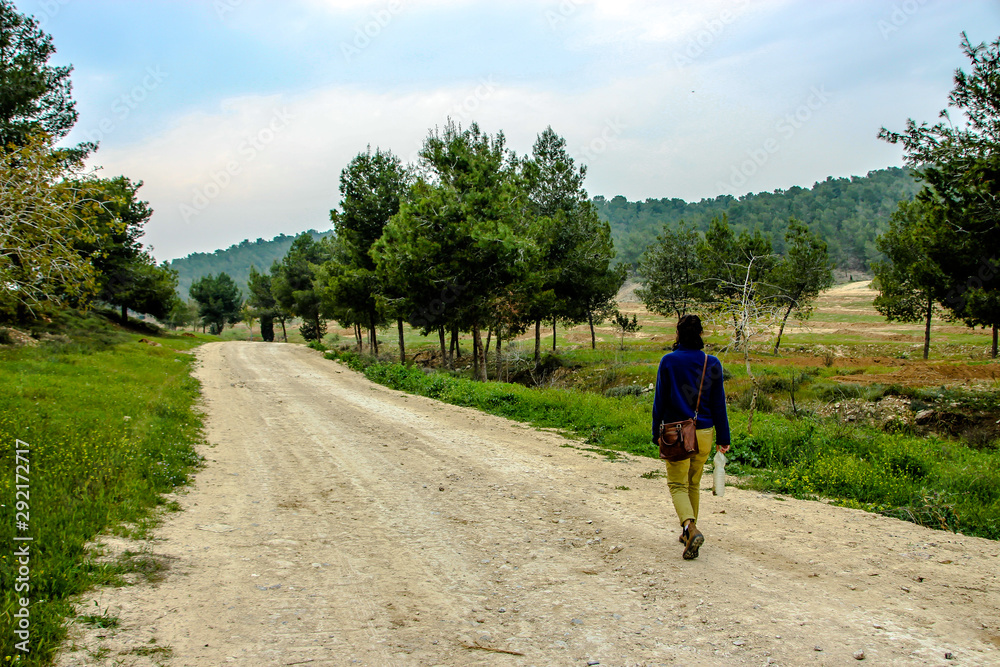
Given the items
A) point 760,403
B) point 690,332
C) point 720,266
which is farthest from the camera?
point 720,266

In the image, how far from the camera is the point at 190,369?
24156 millimetres

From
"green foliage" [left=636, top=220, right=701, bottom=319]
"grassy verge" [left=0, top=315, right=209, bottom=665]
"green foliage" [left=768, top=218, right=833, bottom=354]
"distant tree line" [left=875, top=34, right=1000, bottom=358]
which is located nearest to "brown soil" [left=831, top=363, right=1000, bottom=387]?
"distant tree line" [left=875, top=34, right=1000, bottom=358]

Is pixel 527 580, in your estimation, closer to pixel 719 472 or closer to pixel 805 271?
pixel 719 472

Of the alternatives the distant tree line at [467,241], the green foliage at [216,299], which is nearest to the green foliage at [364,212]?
the distant tree line at [467,241]

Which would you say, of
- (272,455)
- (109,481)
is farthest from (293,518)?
(272,455)

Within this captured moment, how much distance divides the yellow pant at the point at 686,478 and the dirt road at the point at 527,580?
1.51 feet

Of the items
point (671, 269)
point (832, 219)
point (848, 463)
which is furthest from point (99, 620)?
point (832, 219)

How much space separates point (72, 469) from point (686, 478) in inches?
292

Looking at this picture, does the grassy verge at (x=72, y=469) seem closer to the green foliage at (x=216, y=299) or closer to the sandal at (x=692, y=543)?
the sandal at (x=692, y=543)

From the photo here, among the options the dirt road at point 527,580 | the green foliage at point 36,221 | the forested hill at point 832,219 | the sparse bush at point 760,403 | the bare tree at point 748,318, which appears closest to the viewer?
the dirt road at point 527,580

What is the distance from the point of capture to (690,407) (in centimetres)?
534

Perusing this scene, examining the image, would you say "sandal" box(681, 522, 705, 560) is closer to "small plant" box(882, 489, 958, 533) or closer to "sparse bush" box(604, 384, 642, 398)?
"small plant" box(882, 489, 958, 533)

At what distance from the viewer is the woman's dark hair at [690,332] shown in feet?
17.8

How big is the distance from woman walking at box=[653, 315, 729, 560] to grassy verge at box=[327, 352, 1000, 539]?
2.99 m
